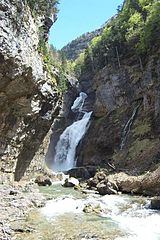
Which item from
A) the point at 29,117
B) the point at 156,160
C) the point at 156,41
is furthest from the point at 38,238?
the point at 156,41

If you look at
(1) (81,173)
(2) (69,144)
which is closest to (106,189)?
(1) (81,173)

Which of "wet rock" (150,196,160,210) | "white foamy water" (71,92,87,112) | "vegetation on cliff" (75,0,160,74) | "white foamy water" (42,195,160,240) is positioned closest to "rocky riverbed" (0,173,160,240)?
"white foamy water" (42,195,160,240)

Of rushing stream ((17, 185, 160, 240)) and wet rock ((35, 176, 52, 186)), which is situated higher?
wet rock ((35, 176, 52, 186))

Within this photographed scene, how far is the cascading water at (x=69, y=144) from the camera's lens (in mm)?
51969

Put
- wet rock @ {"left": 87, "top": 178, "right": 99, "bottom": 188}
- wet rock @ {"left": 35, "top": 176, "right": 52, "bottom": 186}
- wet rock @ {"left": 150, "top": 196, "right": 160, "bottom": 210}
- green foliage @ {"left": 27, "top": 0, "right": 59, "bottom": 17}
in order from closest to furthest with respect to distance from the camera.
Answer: wet rock @ {"left": 150, "top": 196, "right": 160, "bottom": 210}
wet rock @ {"left": 87, "top": 178, "right": 99, "bottom": 188}
wet rock @ {"left": 35, "top": 176, "right": 52, "bottom": 186}
green foliage @ {"left": 27, "top": 0, "right": 59, "bottom": 17}

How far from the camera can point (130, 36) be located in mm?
55094

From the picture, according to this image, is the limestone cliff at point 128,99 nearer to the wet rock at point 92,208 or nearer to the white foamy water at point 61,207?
the white foamy water at point 61,207

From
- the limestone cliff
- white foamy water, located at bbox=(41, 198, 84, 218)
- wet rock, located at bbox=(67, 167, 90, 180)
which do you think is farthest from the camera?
the limestone cliff

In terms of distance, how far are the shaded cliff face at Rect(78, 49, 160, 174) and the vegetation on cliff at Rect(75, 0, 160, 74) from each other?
1.97 meters

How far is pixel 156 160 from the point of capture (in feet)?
106

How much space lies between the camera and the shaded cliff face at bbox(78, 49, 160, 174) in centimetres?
3731

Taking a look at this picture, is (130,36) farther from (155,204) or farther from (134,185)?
(155,204)

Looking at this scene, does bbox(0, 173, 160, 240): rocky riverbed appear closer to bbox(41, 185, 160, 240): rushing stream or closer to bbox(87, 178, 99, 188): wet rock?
bbox(41, 185, 160, 240): rushing stream

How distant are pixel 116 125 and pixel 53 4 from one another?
59.2 feet
